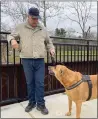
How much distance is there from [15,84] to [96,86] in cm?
161

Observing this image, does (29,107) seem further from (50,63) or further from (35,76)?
(50,63)

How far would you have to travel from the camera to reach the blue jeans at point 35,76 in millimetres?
3142

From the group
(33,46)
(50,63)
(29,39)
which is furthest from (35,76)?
(50,63)

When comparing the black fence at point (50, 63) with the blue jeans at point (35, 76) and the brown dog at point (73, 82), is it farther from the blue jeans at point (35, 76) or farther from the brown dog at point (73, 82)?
the brown dog at point (73, 82)

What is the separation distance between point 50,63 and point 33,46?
1344 millimetres

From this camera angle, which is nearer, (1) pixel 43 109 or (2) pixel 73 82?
(2) pixel 73 82

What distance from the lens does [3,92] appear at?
3.69m

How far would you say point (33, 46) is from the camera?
9.94ft

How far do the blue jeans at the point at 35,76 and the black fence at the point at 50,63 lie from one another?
574 millimetres

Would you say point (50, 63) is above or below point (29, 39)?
below

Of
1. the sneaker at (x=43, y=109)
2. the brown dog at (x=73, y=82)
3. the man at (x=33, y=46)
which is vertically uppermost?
the man at (x=33, y=46)

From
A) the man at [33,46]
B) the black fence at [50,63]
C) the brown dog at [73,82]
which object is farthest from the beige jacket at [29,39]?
the black fence at [50,63]

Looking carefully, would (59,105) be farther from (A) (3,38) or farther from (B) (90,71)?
(B) (90,71)

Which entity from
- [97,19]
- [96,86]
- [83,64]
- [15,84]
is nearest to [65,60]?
[83,64]
